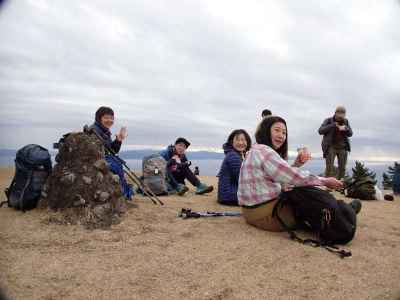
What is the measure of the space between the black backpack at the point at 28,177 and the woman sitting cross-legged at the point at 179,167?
10.4 ft

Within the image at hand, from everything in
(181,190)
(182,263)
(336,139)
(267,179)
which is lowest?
(182,263)

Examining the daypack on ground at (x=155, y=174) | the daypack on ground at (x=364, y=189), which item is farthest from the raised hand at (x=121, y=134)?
the daypack on ground at (x=364, y=189)

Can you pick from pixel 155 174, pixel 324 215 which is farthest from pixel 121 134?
pixel 324 215

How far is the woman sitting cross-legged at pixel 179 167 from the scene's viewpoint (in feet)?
26.2

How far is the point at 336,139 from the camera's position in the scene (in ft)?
30.0

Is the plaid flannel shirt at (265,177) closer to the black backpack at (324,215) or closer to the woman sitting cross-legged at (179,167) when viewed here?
the black backpack at (324,215)

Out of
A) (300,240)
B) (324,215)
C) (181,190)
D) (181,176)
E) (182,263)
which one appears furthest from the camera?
(181,176)

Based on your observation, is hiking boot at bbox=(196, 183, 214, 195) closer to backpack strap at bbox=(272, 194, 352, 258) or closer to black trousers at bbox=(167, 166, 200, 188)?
black trousers at bbox=(167, 166, 200, 188)

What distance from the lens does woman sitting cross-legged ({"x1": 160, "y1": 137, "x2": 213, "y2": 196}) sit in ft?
26.2

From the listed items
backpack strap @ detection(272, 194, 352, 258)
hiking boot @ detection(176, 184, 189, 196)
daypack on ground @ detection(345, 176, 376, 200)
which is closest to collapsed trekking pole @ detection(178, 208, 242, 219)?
backpack strap @ detection(272, 194, 352, 258)

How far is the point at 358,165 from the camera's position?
36.0 ft

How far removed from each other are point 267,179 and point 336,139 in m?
5.86

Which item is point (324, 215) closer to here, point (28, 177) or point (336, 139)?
point (28, 177)

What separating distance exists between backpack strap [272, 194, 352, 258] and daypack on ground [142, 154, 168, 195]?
3629 millimetres
